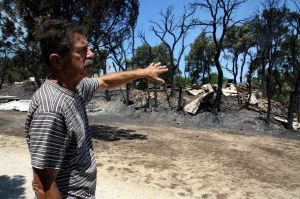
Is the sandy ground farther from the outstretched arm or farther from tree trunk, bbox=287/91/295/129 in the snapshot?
tree trunk, bbox=287/91/295/129

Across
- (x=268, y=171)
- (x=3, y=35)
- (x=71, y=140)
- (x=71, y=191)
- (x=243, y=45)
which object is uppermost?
(x=243, y=45)

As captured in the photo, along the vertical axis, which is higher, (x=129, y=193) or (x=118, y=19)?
(x=118, y=19)

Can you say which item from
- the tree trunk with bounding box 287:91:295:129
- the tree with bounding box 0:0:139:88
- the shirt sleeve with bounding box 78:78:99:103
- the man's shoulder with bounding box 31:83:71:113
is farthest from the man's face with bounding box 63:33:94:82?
the tree trunk with bounding box 287:91:295:129

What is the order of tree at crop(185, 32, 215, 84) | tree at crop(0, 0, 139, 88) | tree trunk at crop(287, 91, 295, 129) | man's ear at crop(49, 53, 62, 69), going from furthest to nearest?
tree at crop(185, 32, 215, 84) < tree trunk at crop(287, 91, 295, 129) < tree at crop(0, 0, 139, 88) < man's ear at crop(49, 53, 62, 69)

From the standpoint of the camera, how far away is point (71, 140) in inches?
68.1

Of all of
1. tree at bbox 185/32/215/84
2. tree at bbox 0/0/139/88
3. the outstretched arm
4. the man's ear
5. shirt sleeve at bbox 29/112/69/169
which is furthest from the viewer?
tree at bbox 185/32/215/84

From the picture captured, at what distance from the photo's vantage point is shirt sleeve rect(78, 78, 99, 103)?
7.40 feet

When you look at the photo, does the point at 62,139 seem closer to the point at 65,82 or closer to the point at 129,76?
the point at 65,82

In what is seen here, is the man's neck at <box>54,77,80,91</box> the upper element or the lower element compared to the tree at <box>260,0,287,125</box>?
lower

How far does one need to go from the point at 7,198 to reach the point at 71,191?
4.49m

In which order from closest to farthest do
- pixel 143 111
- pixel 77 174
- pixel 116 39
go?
pixel 77 174 → pixel 116 39 → pixel 143 111

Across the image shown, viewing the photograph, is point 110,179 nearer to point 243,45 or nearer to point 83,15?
point 83,15

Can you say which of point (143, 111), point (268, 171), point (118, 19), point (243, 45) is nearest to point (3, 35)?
point (118, 19)

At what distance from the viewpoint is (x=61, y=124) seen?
1.66 metres
